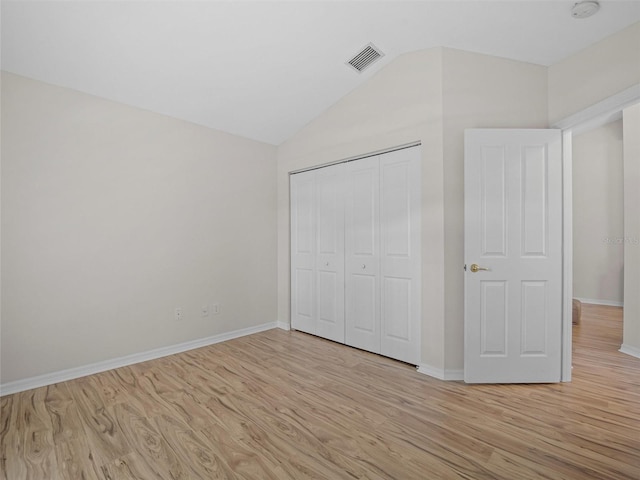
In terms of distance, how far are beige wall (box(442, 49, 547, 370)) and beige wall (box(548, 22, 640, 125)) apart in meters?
0.12

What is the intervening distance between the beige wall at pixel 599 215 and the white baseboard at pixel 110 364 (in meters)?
6.12

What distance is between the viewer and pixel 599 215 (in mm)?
5645

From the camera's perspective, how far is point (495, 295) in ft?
8.73

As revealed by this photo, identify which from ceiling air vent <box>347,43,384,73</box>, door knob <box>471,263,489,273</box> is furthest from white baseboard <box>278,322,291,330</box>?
ceiling air vent <box>347,43,384,73</box>

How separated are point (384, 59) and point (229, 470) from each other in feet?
11.5

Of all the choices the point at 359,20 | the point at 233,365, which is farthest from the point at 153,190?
the point at 359,20

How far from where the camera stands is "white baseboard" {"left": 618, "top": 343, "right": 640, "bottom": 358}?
3.19 meters

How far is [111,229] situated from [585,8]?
13.6ft

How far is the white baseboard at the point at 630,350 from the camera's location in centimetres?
319

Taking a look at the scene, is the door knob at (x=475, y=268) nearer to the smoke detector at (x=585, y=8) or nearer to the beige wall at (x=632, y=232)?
the smoke detector at (x=585, y=8)

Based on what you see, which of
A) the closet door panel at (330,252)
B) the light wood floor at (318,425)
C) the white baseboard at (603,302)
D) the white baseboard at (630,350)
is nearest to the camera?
the light wood floor at (318,425)

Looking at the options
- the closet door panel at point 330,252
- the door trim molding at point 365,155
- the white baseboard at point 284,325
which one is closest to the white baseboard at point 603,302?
the closet door panel at point 330,252

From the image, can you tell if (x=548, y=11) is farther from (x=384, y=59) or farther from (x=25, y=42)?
(x=25, y=42)

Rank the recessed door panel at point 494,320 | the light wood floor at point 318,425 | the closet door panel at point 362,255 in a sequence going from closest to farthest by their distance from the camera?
the light wood floor at point 318,425 → the recessed door panel at point 494,320 → the closet door panel at point 362,255
